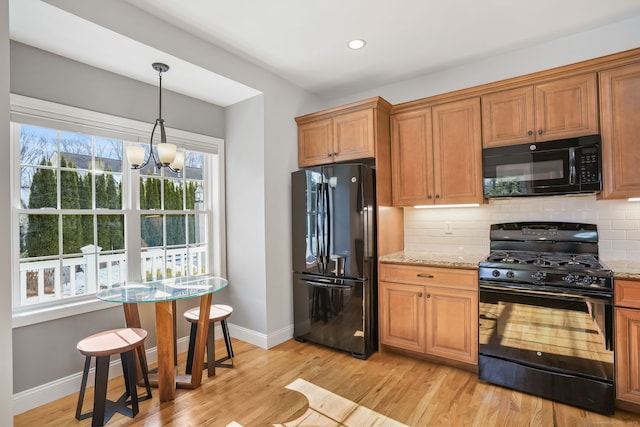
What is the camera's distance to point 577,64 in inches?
97.0

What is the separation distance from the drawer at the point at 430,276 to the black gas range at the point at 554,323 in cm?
10

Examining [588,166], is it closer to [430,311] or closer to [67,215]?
[430,311]

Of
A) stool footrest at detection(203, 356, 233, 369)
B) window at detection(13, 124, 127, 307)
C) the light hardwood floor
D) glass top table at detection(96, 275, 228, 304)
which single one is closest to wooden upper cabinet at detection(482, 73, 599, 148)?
the light hardwood floor

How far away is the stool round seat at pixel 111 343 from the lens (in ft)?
6.82

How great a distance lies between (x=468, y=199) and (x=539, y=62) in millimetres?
1345

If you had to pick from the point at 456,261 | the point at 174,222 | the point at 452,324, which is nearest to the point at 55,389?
the point at 174,222

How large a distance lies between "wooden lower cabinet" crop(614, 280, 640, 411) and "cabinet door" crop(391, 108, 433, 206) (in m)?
1.49

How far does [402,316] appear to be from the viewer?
3.01 meters

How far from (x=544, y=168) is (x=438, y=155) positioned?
835mm

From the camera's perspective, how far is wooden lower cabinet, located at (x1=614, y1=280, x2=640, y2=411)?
6.86 feet

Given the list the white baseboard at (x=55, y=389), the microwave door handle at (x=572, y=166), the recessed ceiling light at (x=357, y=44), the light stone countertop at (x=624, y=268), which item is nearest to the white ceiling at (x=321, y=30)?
the recessed ceiling light at (x=357, y=44)

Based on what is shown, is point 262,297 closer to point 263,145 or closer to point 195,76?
point 263,145

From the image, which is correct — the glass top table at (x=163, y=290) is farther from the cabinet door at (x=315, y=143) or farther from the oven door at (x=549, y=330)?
the oven door at (x=549, y=330)

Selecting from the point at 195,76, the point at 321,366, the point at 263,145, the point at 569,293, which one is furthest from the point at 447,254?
the point at 195,76
